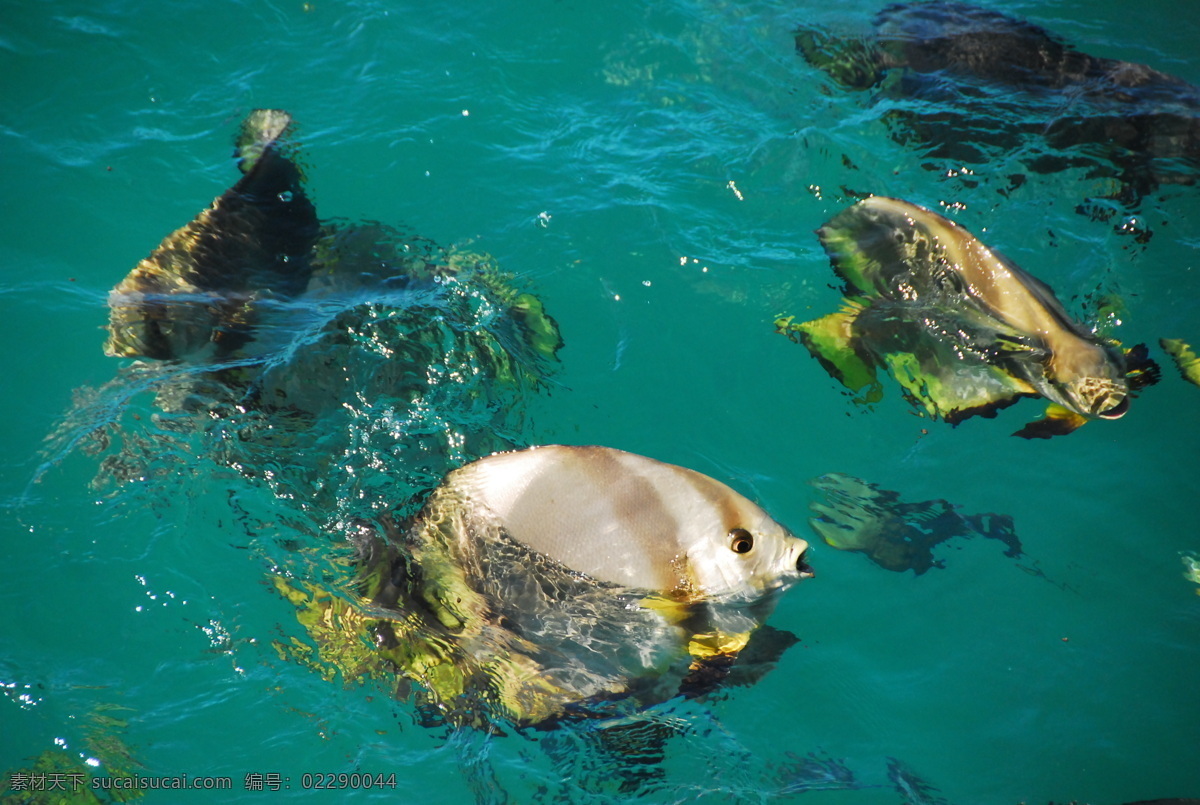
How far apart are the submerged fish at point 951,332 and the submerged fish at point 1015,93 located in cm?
171

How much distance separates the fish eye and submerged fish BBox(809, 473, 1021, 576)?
1.30 m

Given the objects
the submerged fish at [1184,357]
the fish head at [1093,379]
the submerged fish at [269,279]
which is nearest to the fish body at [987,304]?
the fish head at [1093,379]

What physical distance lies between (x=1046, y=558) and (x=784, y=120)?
3595mm

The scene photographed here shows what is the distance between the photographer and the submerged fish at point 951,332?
3770mm

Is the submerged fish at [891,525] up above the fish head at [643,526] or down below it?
below

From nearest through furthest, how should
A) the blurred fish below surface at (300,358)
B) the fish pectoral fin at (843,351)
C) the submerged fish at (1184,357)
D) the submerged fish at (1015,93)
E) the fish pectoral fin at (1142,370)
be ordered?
the blurred fish below surface at (300,358)
the fish pectoral fin at (1142,370)
the fish pectoral fin at (843,351)
the submerged fish at (1184,357)
the submerged fish at (1015,93)

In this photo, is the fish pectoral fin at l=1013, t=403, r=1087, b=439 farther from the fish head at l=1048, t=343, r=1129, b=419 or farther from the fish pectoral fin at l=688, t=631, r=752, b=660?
the fish pectoral fin at l=688, t=631, r=752, b=660

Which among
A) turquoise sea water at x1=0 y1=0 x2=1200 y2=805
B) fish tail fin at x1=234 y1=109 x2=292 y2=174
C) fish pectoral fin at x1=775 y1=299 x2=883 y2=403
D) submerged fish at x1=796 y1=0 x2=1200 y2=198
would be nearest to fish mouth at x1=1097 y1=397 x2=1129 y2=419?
turquoise sea water at x1=0 y1=0 x2=1200 y2=805

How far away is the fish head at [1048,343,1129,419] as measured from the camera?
372 cm

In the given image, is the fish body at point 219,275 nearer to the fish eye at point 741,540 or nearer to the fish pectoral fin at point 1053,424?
the fish eye at point 741,540

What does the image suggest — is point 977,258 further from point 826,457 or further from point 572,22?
point 572,22

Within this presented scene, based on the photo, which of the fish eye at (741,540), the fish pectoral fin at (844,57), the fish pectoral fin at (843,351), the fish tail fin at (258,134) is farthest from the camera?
the fish pectoral fin at (844,57)

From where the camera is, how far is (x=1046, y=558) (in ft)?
13.5

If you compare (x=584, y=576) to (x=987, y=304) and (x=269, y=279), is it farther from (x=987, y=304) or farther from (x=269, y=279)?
(x=269, y=279)
